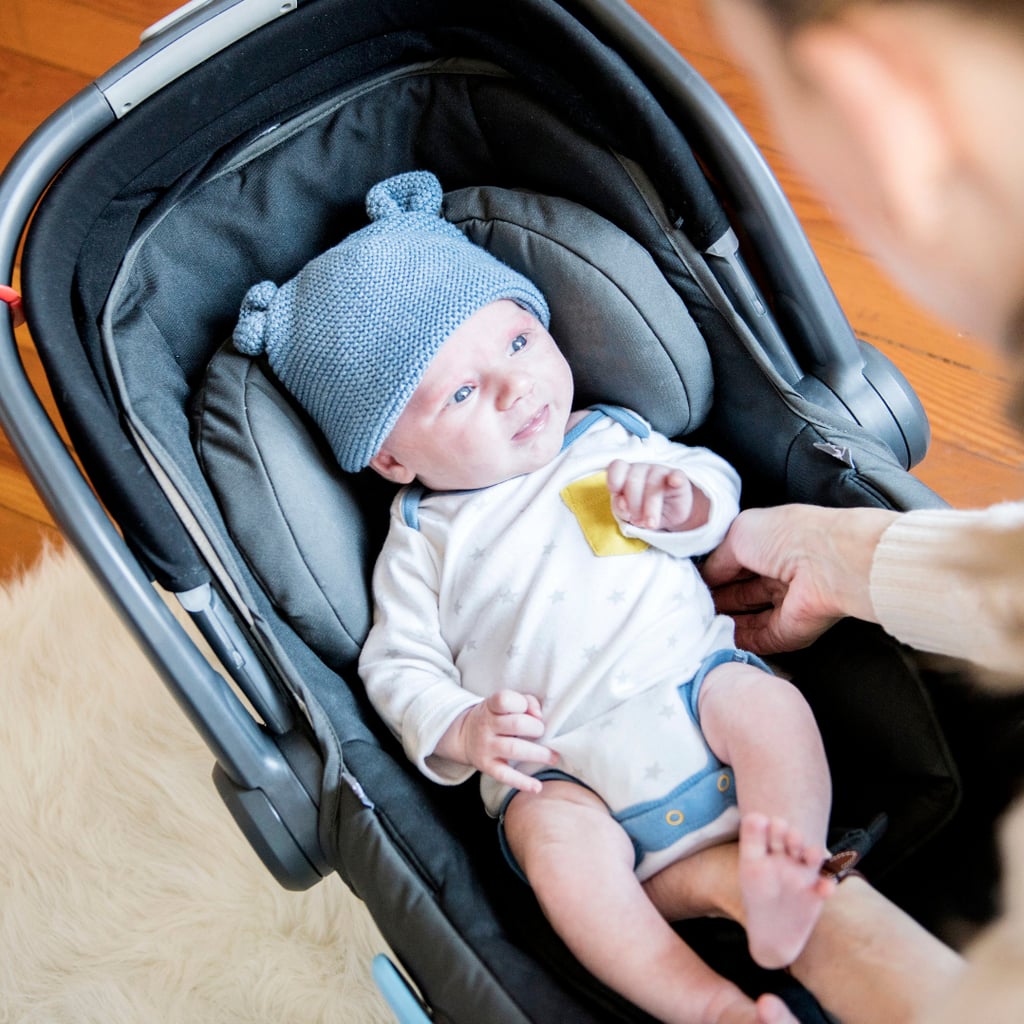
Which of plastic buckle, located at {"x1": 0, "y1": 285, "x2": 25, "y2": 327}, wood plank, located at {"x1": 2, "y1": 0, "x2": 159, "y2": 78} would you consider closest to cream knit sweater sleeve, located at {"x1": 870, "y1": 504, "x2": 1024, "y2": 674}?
plastic buckle, located at {"x1": 0, "y1": 285, "x2": 25, "y2": 327}

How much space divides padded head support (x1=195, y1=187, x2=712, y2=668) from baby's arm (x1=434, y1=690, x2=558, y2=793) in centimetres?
20

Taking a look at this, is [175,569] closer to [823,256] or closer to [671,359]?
[671,359]

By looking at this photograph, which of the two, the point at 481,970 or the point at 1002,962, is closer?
the point at 1002,962

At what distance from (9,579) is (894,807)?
125 cm

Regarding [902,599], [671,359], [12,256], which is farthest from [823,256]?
[12,256]

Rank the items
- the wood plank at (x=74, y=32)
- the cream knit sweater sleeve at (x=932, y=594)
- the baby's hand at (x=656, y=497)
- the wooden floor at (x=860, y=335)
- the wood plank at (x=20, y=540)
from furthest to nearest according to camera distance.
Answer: the wood plank at (x=74, y=32), the wood plank at (x=20, y=540), the wooden floor at (x=860, y=335), the baby's hand at (x=656, y=497), the cream knit sweater sleeve at (x=932, y=594)

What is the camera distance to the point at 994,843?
0.73 meters

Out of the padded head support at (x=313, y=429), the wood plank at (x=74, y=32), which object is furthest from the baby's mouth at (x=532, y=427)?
the wood plank at (x=74, y=32)

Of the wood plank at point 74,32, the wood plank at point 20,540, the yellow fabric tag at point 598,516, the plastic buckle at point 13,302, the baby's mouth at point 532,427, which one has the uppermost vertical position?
the wood plank at point 74,32

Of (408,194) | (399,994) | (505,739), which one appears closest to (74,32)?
(408,194)

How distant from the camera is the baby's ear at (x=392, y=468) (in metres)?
1.04

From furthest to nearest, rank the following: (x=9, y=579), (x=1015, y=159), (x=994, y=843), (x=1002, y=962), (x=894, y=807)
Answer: (x=9, y=579) → (x=894, y=807) → (x=994, y=843) → (x=1002, y=962) → (x=1015, y=159)

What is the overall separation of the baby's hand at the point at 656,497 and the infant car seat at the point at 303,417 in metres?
→ 0.10

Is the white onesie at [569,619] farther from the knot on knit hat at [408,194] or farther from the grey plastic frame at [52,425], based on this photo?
the knot on knit hat at [408,194]
